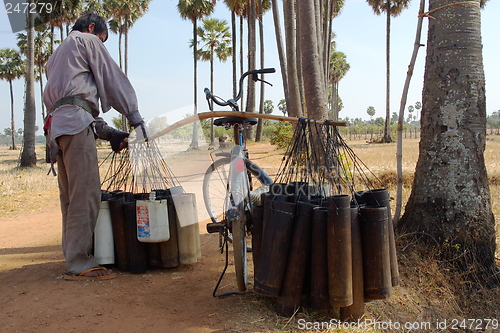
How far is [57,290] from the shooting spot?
3.11 meters

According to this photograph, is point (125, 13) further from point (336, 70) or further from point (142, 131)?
point (142, 131)

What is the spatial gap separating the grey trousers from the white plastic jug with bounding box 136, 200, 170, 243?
0.43 metres

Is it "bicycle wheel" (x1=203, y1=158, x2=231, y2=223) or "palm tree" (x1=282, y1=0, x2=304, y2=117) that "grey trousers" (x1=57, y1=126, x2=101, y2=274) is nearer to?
"bicycle wheel" (x1=203, y1=158, x2=231, y2=223)

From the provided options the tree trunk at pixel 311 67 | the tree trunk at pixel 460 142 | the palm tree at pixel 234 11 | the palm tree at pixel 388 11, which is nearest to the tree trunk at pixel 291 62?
the tree trunk at pixel 311 67

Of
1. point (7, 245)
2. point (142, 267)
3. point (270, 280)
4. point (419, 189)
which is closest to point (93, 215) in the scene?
point (142, 267)

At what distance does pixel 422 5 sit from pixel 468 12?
48 centimetres

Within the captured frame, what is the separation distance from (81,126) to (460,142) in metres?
3.71

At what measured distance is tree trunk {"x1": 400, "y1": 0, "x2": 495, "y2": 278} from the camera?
12.8ft

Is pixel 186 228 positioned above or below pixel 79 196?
below

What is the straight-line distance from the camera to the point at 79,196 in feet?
11.1

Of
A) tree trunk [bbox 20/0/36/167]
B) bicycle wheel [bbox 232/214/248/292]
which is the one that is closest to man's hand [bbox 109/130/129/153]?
bicycle wheel [bbox 232/214/248/292]

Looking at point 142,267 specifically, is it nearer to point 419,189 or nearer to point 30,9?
point 419,189

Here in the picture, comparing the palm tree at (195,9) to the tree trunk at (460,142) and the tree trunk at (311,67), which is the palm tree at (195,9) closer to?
the tree trunk at (311,67)

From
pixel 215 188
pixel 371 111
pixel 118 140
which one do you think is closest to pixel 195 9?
pixel 215 188
